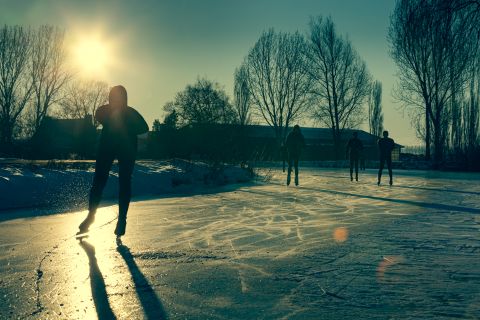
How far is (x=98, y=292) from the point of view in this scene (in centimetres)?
292

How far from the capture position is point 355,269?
3541mm

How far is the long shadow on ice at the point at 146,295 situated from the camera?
2.53 meters

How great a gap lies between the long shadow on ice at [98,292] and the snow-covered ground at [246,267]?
1cm

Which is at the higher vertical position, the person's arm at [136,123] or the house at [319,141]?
the house at [319,141]

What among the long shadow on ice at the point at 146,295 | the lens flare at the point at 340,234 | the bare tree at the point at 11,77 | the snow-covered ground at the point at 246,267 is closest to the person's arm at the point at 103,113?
the snow-covered ground at the point at 246,267

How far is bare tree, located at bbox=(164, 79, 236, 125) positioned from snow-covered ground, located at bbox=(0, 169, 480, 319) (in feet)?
164

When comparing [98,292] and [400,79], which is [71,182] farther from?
[400,79]

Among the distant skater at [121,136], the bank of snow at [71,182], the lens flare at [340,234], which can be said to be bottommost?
the lens flare at [340,234]

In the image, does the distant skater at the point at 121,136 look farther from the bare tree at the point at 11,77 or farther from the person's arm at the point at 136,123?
the bare tree at the point at 11,77

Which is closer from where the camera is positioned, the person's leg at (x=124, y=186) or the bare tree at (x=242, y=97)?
the person's leg at (x=124, y=186)

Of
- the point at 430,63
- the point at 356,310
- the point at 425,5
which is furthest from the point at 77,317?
the point at 430,63

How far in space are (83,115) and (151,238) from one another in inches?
2185

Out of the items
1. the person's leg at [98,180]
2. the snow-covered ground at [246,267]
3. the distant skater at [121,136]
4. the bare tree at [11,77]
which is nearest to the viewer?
the snow-covered ground at [246,267]

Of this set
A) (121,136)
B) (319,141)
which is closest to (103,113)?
(121,136)
